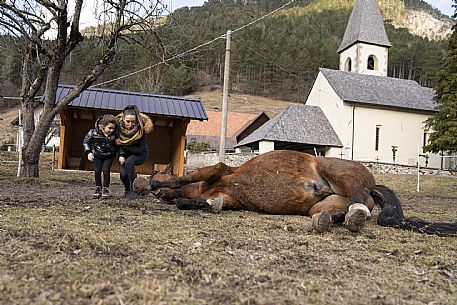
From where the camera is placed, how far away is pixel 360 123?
2973cm

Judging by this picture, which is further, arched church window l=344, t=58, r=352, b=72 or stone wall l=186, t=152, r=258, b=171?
arched church window l=344, t=58, r=352, b=72

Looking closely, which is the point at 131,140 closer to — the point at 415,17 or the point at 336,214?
the point at 336,214

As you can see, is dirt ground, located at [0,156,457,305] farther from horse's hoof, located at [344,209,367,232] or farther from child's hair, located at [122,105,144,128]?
child's hair, located at [122,105,144,128]

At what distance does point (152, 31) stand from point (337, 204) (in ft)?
22.7

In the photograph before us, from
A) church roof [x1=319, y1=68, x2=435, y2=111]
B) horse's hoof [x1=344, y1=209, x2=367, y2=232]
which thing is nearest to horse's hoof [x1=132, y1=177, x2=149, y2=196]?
horse's hoof [x1=344, y1=209, x2=367, y2=232]

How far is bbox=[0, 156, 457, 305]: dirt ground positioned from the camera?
1.70 m

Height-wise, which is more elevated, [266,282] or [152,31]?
[152,31]

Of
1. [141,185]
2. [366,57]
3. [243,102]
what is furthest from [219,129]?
[141,185]

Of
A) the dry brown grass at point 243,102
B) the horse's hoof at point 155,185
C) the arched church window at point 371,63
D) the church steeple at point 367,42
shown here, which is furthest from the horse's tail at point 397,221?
the dry brown grass at point 243,102

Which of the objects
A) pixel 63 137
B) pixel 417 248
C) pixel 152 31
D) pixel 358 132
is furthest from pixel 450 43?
pixel 417 248

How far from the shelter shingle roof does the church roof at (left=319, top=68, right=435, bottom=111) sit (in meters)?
18.1

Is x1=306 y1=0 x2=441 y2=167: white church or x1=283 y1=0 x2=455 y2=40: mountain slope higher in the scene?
x1=283 y1=0 x2=455 y2=40: mountain slope

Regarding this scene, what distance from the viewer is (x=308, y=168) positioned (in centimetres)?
433

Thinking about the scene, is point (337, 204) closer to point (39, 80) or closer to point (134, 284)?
point (134, 284)
